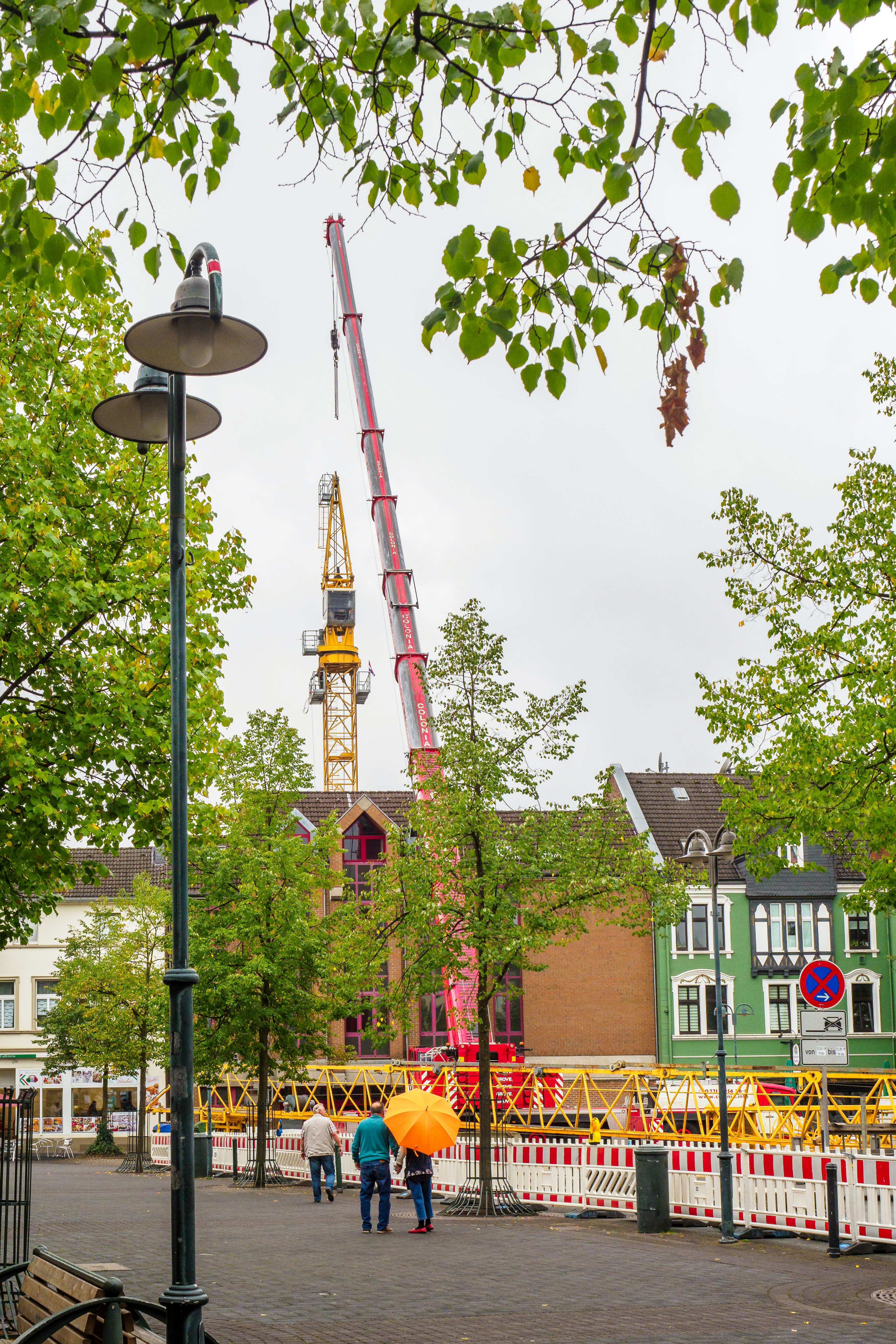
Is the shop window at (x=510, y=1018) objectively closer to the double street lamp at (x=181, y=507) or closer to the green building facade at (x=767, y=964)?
the green building facade at (x=767, y=964)

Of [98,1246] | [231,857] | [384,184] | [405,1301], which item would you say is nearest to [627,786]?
[231,857]

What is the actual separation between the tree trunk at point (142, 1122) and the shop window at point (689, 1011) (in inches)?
767

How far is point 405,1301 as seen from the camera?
43.1 feet

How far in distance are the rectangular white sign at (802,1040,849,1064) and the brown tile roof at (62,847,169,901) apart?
45.6 m

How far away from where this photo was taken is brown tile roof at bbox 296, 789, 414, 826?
190ft

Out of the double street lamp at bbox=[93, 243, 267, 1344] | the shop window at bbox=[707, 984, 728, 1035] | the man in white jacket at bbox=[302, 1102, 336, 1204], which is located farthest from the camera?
the shop window at bbox=[707, 984, 728, 1035]

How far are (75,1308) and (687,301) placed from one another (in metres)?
4.97

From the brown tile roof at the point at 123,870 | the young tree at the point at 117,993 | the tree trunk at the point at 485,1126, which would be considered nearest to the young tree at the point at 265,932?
the young tree at the point at 117,993

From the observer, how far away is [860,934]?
5412 cm

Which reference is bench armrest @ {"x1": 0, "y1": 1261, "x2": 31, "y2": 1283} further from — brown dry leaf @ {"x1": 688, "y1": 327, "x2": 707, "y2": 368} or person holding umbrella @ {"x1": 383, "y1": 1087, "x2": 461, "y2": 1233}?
person holding umbrella @ {"x1": 383, "y1": 1087, "x2": 461, "y2": 1233}

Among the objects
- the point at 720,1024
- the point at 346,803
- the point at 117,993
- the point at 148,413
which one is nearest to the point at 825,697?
the point at 720,1024

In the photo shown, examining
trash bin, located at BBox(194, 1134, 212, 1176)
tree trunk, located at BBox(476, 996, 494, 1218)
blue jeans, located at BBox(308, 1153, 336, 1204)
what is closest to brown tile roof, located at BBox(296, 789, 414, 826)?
trash bin, located at BBox(194, 1134, 212, 1176)

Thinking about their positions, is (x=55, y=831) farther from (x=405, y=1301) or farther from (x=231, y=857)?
(x=231, y=857)

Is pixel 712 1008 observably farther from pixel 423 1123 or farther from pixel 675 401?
pixel 675 401
